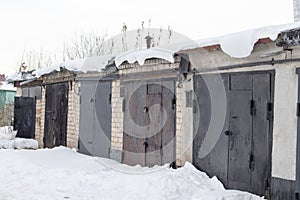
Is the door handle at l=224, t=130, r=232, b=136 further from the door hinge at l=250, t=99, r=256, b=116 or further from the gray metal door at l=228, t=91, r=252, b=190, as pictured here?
the door hinge at l=250, t=99, r=256, b=116

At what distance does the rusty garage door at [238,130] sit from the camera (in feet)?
18.4

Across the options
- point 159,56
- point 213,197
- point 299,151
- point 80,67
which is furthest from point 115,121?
point 299,151

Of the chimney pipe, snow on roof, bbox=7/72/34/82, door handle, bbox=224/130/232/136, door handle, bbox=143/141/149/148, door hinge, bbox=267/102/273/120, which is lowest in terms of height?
door handle, bbox=143/141/149/148

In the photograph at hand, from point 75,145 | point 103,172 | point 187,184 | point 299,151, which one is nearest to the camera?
point 299,151

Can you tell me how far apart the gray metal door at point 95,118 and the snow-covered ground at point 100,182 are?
95 cm

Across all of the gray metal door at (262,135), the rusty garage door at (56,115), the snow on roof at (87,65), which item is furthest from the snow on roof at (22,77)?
the gray metal door at (262,135)

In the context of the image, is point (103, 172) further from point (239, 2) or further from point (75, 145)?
point (239, 2)

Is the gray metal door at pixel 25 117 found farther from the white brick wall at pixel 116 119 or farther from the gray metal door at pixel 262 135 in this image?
the gray metal door at pixel 262 135

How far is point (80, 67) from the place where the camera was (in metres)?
9.66

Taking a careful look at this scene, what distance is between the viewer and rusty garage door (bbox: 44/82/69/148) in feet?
36.3

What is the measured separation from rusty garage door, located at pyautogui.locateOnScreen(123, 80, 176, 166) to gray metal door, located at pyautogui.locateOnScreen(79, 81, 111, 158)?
2.79ft

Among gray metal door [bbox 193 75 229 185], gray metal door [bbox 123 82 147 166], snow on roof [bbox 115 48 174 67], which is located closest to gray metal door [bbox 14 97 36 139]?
gray metal door [bbox 123 82 147 166]

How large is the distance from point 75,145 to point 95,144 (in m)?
1.00

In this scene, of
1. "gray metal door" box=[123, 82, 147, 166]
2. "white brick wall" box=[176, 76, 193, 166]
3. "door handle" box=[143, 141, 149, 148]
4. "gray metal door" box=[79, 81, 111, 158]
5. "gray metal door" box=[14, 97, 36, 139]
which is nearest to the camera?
"white brick wall" box=[176, 76, 193, 166]
